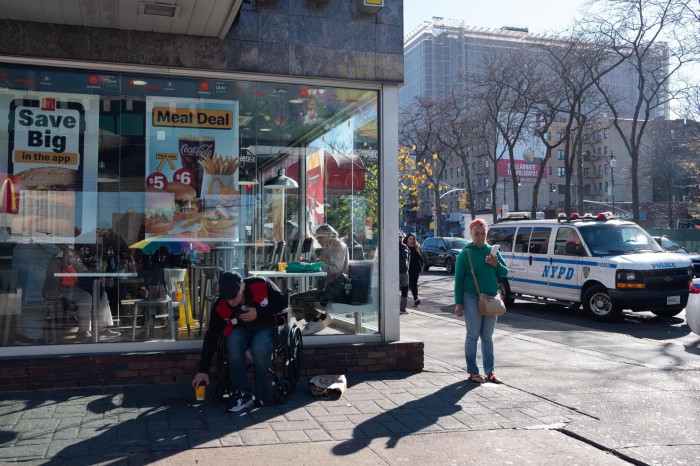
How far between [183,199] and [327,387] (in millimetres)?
2713

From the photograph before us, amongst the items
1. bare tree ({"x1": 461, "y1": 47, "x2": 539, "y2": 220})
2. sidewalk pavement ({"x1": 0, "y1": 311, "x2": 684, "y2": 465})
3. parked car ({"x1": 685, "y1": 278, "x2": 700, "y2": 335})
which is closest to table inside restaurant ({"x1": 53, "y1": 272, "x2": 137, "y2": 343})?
sidewalk pavement ({"x1": 0, "y1": 311, "x2": 684, "y2": 465})

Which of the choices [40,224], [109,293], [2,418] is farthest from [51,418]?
[40,224]

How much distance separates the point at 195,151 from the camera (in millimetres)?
8047

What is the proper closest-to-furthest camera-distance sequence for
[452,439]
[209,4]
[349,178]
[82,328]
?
[452,439], [209,4], [82,328], [349,178]

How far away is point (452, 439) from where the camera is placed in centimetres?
569

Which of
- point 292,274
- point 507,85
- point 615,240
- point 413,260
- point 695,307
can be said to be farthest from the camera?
point 507,85

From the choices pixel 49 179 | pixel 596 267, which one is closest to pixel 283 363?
pixel 49 179

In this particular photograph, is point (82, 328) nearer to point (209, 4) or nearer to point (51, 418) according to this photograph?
point (51, 418)

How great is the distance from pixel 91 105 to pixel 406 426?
4732mm

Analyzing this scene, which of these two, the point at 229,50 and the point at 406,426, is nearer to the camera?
the point at 406,426

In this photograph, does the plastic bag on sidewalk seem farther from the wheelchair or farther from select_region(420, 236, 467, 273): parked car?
select_region(420, 236, 467, 273): parked car

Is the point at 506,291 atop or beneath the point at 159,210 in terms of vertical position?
beneath

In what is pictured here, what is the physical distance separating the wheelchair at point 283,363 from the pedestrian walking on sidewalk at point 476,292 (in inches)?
76.0

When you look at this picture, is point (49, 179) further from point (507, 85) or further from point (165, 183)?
point (507, 85)
